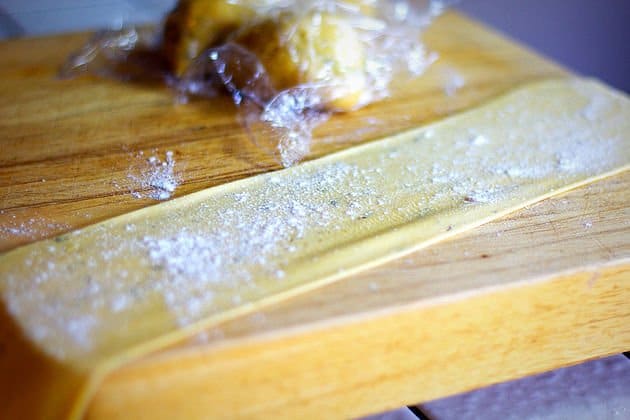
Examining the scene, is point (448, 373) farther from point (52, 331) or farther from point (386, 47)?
point (386, 47)

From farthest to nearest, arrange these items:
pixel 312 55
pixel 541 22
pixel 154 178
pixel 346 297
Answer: pixel 541 22, pixel 312 55, pixel 154 178, pixel 346 297

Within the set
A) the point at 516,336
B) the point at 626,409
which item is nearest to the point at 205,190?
the point at 516,336

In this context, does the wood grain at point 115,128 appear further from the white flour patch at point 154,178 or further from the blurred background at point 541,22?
the blurred background at point 541,22

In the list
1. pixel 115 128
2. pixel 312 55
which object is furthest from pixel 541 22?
pixel 115 128

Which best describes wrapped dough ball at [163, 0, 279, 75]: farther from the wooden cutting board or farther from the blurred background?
the blurred background

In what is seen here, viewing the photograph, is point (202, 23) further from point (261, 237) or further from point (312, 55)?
point (261, 237)

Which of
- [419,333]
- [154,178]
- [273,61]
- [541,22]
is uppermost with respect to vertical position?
[541,22]

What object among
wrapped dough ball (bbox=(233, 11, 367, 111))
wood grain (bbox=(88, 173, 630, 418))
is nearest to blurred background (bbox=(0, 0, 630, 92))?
wrapped dough ball (bbox=(233, 11, 367, 111))
